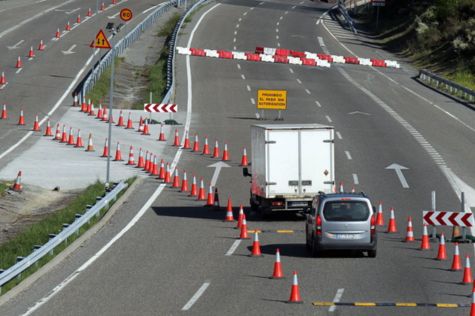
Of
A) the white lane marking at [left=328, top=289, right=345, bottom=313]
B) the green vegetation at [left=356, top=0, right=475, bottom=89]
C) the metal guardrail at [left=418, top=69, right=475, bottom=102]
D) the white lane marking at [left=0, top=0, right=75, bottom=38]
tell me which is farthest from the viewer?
the white lane marking at [left=0, top=0, right=75, bottom=38]

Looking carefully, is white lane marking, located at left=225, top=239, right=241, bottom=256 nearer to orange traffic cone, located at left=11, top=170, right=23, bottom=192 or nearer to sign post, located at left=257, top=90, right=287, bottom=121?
orange traffic cone, located at left=11, top=170, right=23, bottom=192

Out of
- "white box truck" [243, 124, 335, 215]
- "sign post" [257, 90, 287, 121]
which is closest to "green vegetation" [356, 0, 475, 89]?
"sign post" [257, 90, 287, 121]

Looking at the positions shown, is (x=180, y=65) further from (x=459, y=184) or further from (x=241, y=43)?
(x=459, y=184)

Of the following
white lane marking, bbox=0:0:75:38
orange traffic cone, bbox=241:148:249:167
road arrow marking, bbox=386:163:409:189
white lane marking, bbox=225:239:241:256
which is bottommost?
road arrow marking, bbox=386:163:409:189

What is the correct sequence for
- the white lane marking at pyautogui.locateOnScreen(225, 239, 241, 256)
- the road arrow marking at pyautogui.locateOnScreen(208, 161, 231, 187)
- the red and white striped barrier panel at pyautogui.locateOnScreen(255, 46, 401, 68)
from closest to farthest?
the white lane marking at pyautogui.locateOnScreen(225, 239, 241, 256) → the road arrow marking at pyautogui.locateOnScreen(208, 161, 231, 187) → the red and white striped barrier panel at pyautogui.locateOnScreen(255, 46, 401, 68)

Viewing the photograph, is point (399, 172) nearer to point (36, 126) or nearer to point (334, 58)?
point (36, 126)

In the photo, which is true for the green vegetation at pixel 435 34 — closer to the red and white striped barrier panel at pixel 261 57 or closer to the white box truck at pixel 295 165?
the red and white striped barrier panel at pixel 261 57

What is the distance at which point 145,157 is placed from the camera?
4512 centimetres

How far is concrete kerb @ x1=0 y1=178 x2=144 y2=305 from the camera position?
21.3 metres

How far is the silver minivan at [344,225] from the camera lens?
25561 mm

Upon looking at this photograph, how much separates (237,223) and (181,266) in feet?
22.4

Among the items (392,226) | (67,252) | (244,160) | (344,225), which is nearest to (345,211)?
(344,225)

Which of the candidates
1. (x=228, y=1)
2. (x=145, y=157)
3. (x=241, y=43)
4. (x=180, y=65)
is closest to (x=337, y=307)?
(x=145, y=157)

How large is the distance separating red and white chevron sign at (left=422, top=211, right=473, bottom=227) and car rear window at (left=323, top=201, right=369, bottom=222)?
2351mm
